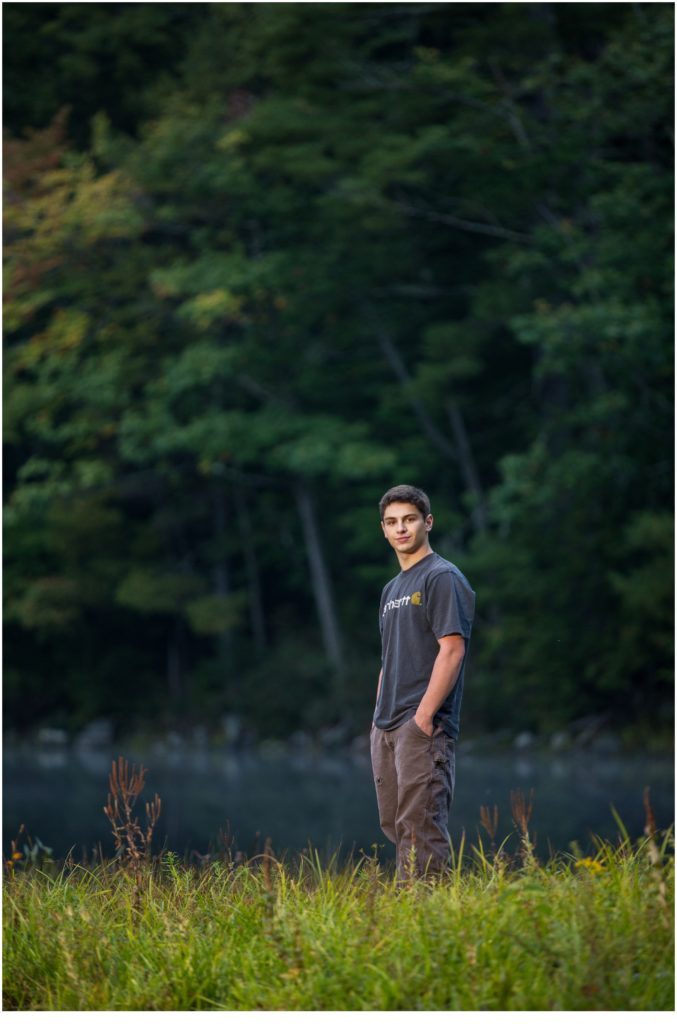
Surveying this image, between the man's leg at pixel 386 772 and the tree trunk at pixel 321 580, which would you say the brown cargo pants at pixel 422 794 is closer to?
the man's leg at pixel 386 772

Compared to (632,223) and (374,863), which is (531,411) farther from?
(374,863)

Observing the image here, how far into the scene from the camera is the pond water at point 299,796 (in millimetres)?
11297

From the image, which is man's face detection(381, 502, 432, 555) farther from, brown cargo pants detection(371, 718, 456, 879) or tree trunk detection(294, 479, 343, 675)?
tree trunk detection(294, 479, 343, 675)

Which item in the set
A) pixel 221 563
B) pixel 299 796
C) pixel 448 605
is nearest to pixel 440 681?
pixel 448 605

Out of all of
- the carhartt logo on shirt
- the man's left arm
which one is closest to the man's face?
the carhartt logo on shirt

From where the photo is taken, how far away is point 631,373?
18.2 meters

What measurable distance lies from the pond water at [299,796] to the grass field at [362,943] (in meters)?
4.18

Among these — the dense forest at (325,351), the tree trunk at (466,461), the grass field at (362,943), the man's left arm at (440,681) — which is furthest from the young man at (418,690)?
the tree trunk at (466,461)

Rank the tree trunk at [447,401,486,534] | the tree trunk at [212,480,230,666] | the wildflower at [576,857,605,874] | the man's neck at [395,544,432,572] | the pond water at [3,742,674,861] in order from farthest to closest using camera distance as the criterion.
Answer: the tree trunk at [212,480,230,666] → the tree trunk at [447,401,486,534] → the pond water at [3,742,674,861] → the man's neck at [395,544,432,572] → the wildflower at [576,857,605,874]

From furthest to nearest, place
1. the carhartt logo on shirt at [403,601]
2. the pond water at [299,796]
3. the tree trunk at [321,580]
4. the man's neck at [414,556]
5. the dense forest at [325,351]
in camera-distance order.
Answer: the tree trunk at [321,580]
the dense forest at [325,351]
the pond water at [299,796]
the man's neck at [414,556]
the carhartt logo on shirt at [403,601]

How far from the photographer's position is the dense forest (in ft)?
61.2

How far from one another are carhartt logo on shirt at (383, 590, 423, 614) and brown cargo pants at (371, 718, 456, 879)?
0.40m

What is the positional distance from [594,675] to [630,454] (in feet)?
9.01

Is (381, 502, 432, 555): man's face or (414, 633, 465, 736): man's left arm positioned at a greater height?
(381, 502, 432, 555): man's face
